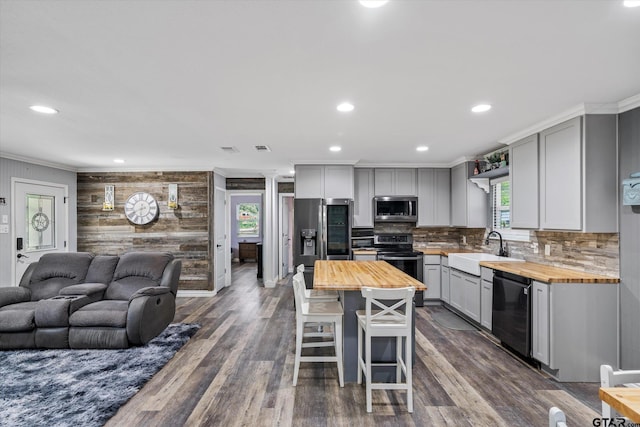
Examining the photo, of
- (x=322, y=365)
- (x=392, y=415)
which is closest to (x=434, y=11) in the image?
(x=392, y=415)

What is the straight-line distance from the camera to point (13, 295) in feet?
12.1

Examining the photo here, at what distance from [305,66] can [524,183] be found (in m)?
2.90

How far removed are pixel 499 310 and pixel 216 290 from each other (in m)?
4.81

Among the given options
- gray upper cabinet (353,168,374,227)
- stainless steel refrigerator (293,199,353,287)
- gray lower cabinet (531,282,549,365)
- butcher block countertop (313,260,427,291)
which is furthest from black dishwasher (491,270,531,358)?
gray upper cabinet (353,168,374,227)

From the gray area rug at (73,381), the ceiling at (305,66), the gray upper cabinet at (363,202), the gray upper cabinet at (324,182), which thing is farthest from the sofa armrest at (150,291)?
the gray upper cabinet at (363,202)

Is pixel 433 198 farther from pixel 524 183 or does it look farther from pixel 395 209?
pixel 524 183

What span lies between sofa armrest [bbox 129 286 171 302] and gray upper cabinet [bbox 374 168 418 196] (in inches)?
145

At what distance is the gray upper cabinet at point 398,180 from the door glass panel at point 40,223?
5741 millimetres

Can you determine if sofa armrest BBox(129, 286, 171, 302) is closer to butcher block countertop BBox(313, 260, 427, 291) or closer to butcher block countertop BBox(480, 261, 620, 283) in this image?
butcher block countertop BBox(313, 260, 427, 291)

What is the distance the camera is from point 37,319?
338cm

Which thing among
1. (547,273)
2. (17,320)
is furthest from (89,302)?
(547,273)

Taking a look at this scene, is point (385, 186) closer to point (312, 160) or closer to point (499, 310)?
point (312, 160)

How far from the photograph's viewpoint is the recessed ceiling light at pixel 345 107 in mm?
2729

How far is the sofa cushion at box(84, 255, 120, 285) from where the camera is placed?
4.07 m
